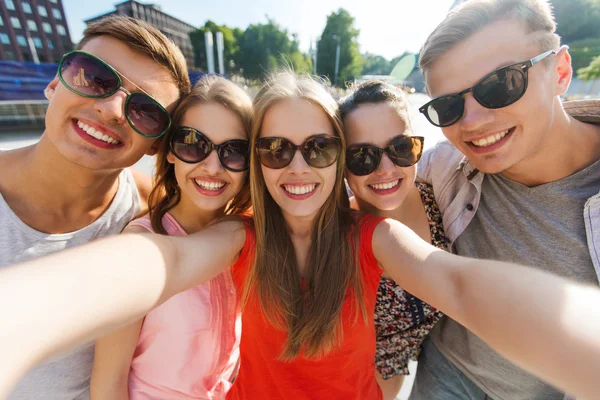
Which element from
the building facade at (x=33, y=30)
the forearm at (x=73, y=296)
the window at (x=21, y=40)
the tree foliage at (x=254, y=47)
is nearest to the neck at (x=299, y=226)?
the forearm at (x=73, y=296)

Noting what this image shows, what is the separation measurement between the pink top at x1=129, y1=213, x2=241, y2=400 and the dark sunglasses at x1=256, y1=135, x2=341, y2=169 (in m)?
0.69

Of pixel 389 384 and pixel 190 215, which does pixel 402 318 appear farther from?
pixel 190 215

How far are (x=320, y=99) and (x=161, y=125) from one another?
1.00 metres

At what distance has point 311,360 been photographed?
1.52m

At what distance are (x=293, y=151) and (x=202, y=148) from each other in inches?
22.4

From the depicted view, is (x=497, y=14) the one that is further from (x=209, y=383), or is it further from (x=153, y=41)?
(x=209, y=383)

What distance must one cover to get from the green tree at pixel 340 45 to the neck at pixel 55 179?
122ft

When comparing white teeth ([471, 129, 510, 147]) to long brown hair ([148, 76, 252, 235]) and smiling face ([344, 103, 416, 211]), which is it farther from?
long brown hair ([148, 76, 252, 235])

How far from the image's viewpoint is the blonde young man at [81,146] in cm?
151

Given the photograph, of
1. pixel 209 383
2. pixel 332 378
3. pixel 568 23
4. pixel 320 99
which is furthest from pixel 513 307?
pixel 568 23

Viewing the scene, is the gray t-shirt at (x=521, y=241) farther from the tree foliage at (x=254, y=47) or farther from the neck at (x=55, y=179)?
the tree foliage at (x=254, y=47)

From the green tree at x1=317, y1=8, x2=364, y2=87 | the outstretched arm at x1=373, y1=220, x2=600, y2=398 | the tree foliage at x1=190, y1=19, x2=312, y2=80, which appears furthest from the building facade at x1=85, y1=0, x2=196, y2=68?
the outstretched arm at x1=373, y1=220, x2=600, y2=398

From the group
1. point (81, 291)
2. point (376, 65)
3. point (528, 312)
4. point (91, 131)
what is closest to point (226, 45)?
point (91, 131)

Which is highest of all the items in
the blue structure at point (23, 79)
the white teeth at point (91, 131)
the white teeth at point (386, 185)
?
the blue structure at point (23, 79)
